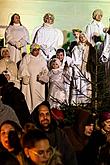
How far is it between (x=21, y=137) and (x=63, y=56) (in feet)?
28.2

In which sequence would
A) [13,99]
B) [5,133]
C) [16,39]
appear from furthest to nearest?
[16,39]
[13,99]
[5,133]

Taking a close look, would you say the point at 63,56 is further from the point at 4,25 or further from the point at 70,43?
the point at 4,25

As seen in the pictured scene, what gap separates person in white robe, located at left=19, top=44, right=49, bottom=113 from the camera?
1341 cm

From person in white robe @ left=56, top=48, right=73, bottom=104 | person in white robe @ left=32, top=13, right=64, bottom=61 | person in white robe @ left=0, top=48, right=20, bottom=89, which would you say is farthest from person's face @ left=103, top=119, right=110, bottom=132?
person in white robe @ left=32, top=13, right=64, bottom=61

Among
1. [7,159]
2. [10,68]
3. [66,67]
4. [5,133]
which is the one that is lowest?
[66,67]

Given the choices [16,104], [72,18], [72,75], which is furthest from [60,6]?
[16,104]

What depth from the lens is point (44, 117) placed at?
6355 millimetres

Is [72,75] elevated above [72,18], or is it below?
below

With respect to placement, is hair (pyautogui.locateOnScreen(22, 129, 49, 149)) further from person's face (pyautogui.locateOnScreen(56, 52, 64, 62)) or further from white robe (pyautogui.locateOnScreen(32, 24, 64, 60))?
white robe (pyautogui.locateOnScreen(32, 24, 64, 60))

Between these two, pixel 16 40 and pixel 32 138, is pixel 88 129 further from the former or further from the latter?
pixel 16 40

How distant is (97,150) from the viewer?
627 centimetres

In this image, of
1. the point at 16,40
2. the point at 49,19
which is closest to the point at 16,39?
the point at 16,40

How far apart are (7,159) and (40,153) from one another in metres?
0.29

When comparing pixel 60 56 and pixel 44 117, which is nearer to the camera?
pixel 44 117
